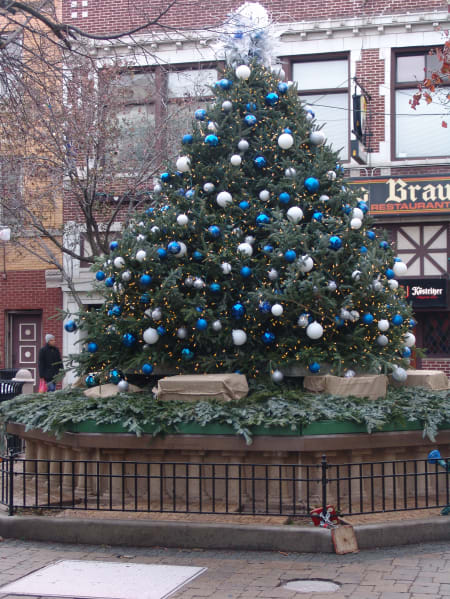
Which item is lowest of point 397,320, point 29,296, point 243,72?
point 397,320

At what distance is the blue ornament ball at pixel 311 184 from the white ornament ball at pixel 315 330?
1797mm

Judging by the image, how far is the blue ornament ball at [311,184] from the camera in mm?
9492

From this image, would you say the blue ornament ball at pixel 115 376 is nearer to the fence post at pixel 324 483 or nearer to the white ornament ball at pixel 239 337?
the white ornament ball at pixel 239 337

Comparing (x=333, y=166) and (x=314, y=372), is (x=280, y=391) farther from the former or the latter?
(x=333, y=166)

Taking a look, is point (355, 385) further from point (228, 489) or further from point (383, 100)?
point (383, 100)

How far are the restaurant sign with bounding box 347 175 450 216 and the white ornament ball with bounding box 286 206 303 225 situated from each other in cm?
1010

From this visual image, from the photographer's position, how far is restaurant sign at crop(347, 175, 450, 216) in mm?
19047

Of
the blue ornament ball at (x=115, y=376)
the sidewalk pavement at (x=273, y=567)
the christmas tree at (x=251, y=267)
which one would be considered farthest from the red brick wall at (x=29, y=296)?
the sidewalk pavement at (x=273, y=567)

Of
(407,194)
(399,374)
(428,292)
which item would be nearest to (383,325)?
(399,374)

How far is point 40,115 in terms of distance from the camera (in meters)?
15.4

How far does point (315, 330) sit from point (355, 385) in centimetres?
76

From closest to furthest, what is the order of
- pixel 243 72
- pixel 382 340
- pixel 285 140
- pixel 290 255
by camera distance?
pixel 290 255 < pixel 382 340 < pixel 285 140 < pixel 243 72

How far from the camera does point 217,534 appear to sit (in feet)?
23.6

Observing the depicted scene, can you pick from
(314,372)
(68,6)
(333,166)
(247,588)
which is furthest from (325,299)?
(68,6)
